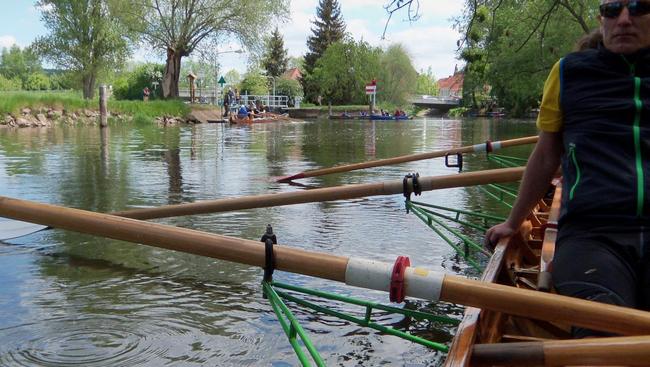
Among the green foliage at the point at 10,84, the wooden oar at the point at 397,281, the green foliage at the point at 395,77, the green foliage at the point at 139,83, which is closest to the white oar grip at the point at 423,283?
the wooden oar at the point at 397,281

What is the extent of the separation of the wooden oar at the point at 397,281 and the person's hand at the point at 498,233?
3.02 feet

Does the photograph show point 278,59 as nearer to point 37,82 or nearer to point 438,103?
point 438,103

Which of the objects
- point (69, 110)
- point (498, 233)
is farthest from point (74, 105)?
point (498, 233)

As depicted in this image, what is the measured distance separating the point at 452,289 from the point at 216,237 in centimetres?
94

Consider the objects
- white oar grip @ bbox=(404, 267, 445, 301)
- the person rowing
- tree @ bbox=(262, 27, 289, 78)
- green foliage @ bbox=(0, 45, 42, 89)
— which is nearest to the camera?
white oar grip @ bbox=(404, 267, 445, 301)

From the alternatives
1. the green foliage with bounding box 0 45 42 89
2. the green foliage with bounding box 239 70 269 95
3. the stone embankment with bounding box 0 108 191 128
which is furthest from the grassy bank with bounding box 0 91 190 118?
the green foliage with bounding box 0 45 42 89

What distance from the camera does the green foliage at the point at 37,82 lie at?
90812mm

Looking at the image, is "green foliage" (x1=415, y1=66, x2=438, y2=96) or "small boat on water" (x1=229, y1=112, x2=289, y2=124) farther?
"green foliage" (x1=415, y1=66, x2=438, y2=96)

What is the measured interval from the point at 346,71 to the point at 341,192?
198 ft

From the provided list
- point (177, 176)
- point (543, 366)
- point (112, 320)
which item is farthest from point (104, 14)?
point (543, 366)

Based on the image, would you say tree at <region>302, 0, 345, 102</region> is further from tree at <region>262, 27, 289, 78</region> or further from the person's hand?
the person's hand

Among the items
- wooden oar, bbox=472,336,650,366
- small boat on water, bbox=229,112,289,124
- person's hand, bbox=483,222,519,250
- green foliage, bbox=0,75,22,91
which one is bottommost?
wooden oar, bbox=472,336,650,366

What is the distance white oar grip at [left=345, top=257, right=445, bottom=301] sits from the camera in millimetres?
2014

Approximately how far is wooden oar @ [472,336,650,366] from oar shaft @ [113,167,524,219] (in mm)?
2661
